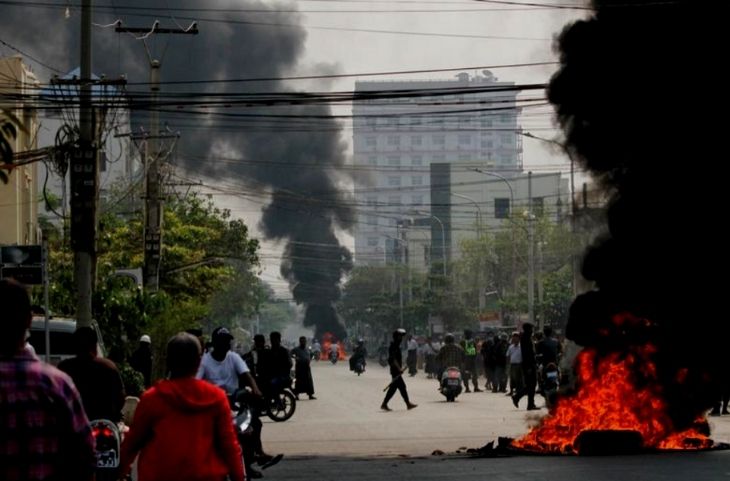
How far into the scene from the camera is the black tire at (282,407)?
25.4 meters

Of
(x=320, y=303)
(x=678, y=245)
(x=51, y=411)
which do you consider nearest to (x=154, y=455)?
(x=51, y=411)

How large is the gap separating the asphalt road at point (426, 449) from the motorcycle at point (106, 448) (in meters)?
5.29

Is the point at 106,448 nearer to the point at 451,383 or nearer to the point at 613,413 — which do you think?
the point at 613,413

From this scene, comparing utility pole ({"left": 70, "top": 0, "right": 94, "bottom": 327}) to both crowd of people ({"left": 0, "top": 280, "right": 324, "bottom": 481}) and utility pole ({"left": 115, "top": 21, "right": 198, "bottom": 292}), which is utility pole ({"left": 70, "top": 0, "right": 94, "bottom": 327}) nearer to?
utility pole ({"left": 115, "top": 21, "right": 198, "bottom": 292})

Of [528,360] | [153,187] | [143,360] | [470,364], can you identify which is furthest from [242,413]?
[470,364]

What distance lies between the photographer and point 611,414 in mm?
17000

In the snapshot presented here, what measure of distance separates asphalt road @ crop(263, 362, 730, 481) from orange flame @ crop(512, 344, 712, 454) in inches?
35.1

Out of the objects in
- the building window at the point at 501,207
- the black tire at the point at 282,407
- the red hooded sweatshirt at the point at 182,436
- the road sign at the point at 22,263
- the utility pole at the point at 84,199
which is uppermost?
the building window at the point at 501,207

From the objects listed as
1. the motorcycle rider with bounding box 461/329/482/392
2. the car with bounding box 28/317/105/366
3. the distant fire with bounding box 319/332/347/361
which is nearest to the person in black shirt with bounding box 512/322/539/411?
the car with bounding box 28/317/105/366

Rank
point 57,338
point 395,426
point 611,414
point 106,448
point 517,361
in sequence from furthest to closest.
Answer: point 517,361 < point 57,338 < point 395,426 < point 611,414 < point 106,448

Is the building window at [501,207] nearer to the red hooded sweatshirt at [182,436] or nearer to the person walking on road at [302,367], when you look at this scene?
the person walking on road at [302,367]

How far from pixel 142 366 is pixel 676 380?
389 inches

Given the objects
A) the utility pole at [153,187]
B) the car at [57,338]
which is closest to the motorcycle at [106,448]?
the car at [57,338]

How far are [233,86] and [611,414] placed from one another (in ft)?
206
